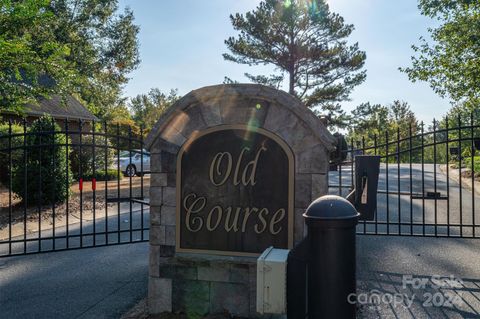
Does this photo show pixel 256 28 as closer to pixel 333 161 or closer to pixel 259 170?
pixel 333 161

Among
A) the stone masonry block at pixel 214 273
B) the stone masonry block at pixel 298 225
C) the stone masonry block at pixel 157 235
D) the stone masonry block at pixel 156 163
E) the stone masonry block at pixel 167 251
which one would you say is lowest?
the stone masonry block at pixel 214 273

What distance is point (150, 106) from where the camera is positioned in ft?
180

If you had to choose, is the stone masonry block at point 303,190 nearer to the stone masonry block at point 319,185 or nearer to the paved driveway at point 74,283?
the stone masonry block at point 319,185

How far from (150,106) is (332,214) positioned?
5529 cm

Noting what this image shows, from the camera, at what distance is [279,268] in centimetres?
264

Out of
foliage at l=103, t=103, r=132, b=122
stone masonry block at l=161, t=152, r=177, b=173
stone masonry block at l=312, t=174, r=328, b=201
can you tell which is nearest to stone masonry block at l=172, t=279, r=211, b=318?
stone masonry block at l=161, t=152, r=177, b=173

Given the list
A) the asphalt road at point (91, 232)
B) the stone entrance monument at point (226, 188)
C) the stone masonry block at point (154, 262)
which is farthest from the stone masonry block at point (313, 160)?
the asphalt road at point (91, 232)

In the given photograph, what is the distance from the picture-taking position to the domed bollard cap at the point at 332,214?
2066 mm

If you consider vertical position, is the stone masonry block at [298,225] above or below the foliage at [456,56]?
below

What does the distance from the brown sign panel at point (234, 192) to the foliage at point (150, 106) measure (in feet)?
116

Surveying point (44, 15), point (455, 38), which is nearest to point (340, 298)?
point (44, 15)

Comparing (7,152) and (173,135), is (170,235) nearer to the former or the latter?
(173,135)

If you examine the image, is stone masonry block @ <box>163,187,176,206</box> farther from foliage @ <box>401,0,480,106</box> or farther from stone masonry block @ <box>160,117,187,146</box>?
foliage @ <box>401,0,480,106</box>

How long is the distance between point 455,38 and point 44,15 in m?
12.9
